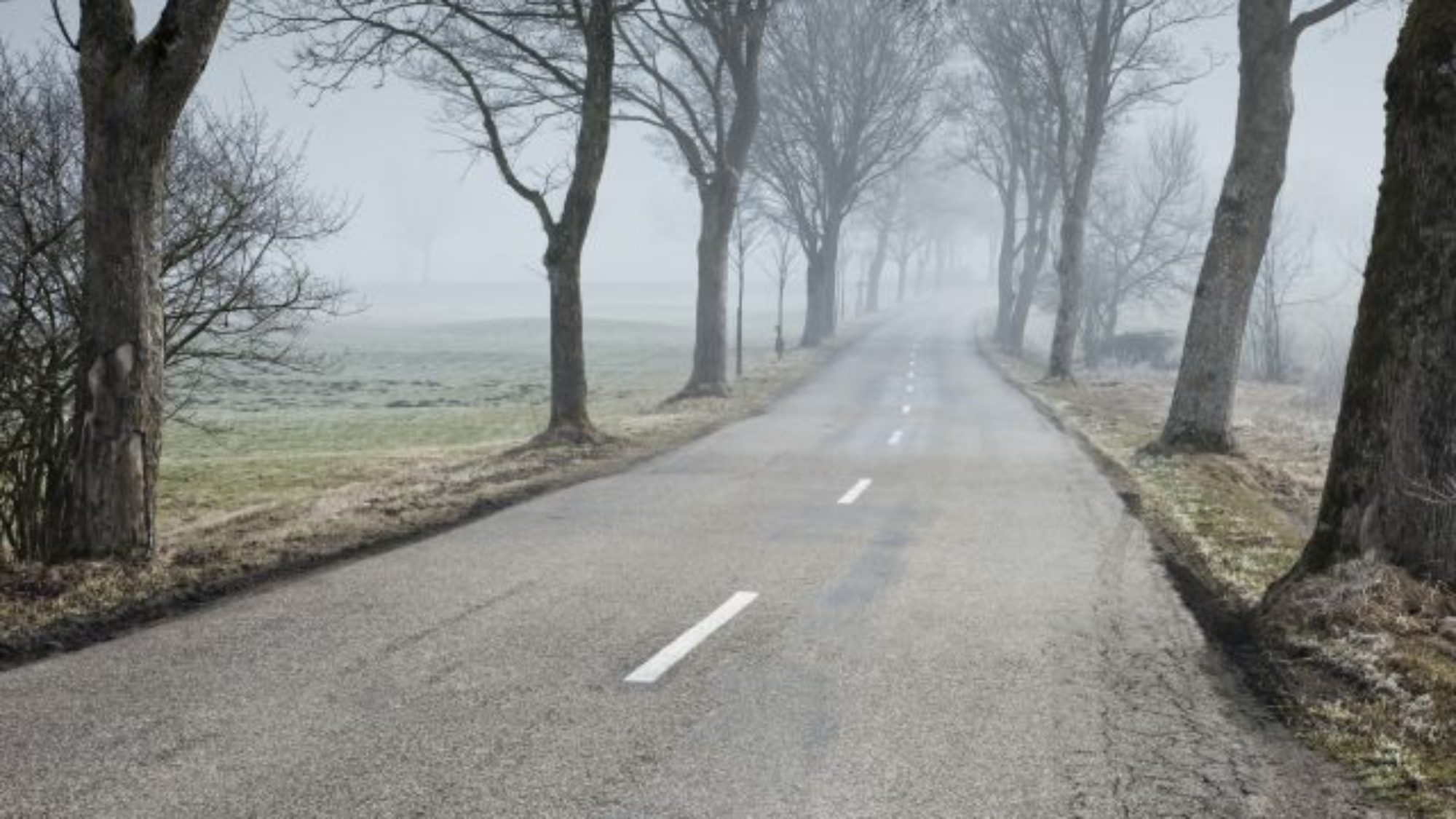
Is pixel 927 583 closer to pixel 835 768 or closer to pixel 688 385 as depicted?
pixel 835 768

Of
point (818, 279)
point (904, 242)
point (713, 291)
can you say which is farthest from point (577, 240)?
point (904, 242)

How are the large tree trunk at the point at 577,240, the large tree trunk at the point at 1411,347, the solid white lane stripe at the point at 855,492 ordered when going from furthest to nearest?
the large tree trunk at the point at 577,240, the solid white lane stripe at the point at 855,492, the large tree trunk at the point at 1411,347

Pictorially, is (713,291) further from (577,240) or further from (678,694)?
(678,694)

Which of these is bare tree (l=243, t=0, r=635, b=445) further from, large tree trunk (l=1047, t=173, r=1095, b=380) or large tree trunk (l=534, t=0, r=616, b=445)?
large tree trunk (l=1047, t=173, r=1095, b=380)

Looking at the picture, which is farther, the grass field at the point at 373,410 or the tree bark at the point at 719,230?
the tree bark at the point at 719,230

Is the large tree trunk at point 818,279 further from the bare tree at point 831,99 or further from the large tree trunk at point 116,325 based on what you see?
the large tree trunk at point 116,325

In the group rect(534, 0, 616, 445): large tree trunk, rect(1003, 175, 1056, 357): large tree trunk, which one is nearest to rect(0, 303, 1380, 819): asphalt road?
rect(534, 0, 616, 445): large tree trunk

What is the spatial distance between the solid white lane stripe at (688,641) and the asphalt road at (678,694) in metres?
0.04

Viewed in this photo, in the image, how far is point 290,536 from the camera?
31.6 ft

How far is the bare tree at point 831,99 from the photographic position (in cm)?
4031

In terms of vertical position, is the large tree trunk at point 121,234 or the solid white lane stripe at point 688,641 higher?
the large tree trunk at point 121,234

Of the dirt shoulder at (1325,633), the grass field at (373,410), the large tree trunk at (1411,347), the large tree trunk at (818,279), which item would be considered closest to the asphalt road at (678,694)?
the dirt shoulder at (1325,633)

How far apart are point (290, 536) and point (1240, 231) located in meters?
12.8

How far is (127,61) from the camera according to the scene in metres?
7.87
